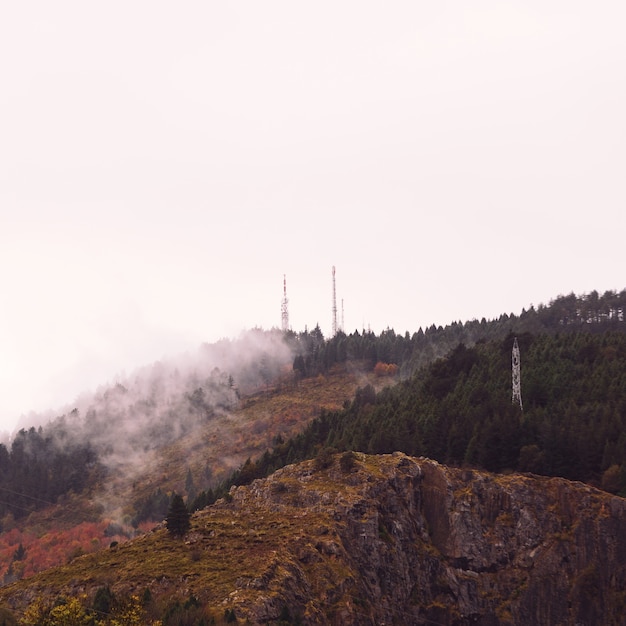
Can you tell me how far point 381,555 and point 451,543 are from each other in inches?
446

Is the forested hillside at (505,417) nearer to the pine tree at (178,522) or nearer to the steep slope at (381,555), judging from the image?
the steep slope at (381,555)

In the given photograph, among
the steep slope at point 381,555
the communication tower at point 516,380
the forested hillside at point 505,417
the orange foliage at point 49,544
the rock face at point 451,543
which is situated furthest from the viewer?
the orange foliage at point 49,544

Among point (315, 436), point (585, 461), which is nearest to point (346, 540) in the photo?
point (585, 461)

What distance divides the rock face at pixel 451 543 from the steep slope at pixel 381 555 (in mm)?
142

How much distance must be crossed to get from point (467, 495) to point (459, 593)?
1276 centimetres

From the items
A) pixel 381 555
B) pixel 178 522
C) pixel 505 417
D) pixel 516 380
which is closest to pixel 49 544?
pixel 178 522

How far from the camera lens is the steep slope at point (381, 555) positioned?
78.4m

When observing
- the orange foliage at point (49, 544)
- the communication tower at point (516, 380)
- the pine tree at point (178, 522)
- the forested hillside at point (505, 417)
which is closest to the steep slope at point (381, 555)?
the pine tree at point (178, 522)

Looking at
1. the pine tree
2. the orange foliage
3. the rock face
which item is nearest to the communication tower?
the rock face

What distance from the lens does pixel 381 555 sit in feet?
302

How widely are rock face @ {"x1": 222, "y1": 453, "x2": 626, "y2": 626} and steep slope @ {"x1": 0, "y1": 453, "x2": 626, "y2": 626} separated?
14cm

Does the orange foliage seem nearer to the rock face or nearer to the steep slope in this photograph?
the steep slope

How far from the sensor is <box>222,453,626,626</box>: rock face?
289 feet

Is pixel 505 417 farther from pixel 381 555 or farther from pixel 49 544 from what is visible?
pixel 49 544
